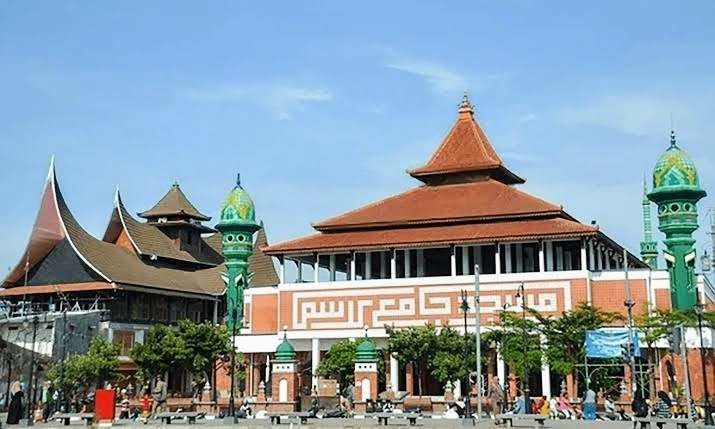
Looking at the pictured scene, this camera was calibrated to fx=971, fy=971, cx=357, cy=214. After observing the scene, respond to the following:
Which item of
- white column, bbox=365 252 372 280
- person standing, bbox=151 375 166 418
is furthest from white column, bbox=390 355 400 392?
person standing, bbox=151 375 166 418

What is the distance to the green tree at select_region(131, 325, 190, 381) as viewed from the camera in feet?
132

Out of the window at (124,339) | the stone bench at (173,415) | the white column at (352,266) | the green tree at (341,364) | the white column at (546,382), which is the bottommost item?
the stone bench at (173,415)

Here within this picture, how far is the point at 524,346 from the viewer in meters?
34.4

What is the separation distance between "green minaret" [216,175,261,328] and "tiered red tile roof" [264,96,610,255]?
417 centimetres

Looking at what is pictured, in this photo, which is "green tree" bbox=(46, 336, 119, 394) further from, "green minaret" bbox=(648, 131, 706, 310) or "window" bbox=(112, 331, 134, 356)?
"green minaret" bbox=(648, 131, 706, 310)

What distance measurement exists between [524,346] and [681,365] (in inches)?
348

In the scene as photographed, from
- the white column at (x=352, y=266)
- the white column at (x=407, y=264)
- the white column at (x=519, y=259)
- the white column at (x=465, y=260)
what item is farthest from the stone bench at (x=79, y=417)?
the white column at (x=519, y=259)

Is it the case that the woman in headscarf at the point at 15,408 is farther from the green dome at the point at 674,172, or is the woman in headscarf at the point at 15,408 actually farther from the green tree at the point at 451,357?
the green dome at the point at 674,172

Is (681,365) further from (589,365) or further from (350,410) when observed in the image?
(350,410)

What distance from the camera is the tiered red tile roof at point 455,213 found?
43000 millimetres

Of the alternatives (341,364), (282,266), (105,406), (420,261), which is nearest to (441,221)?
(420,261)

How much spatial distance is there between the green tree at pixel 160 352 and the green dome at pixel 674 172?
22.0 meters

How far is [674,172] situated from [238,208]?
2227 centimetres

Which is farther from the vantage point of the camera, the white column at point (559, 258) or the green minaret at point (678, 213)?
the white column at point (559, 258)
